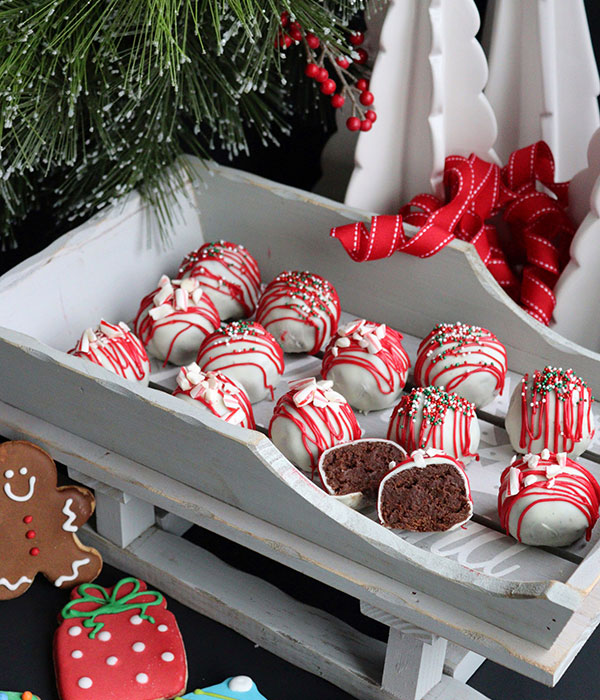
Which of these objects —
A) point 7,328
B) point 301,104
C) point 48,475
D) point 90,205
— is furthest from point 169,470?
point 301,104

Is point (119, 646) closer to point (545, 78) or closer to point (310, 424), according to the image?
point (310, 424)

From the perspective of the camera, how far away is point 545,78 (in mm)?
1647

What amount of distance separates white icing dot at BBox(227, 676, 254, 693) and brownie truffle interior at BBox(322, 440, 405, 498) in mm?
273

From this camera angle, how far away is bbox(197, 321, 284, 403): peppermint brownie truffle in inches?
57.9

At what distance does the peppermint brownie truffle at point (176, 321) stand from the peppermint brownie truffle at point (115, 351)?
5cm

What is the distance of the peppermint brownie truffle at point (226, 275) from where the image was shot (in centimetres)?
164

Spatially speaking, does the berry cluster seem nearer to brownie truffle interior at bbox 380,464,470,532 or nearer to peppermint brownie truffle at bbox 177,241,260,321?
peppermint brownie truffle at bbox 177,241,260,321

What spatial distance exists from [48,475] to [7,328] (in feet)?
0.74

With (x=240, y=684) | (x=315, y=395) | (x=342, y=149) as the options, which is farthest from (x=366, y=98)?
(x=240, y=684)

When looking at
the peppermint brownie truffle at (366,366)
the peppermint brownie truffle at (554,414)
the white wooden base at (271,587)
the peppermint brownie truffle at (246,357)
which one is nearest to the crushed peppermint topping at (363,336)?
the peppermint brownie truffle at (366,366)

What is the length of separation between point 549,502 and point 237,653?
48cm

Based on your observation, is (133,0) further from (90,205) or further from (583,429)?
(583,429)

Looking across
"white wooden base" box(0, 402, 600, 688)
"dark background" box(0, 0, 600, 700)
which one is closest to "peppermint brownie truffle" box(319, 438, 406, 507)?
"white wooden base" box(0, 402, 600, 688)

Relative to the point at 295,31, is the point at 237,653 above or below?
below
